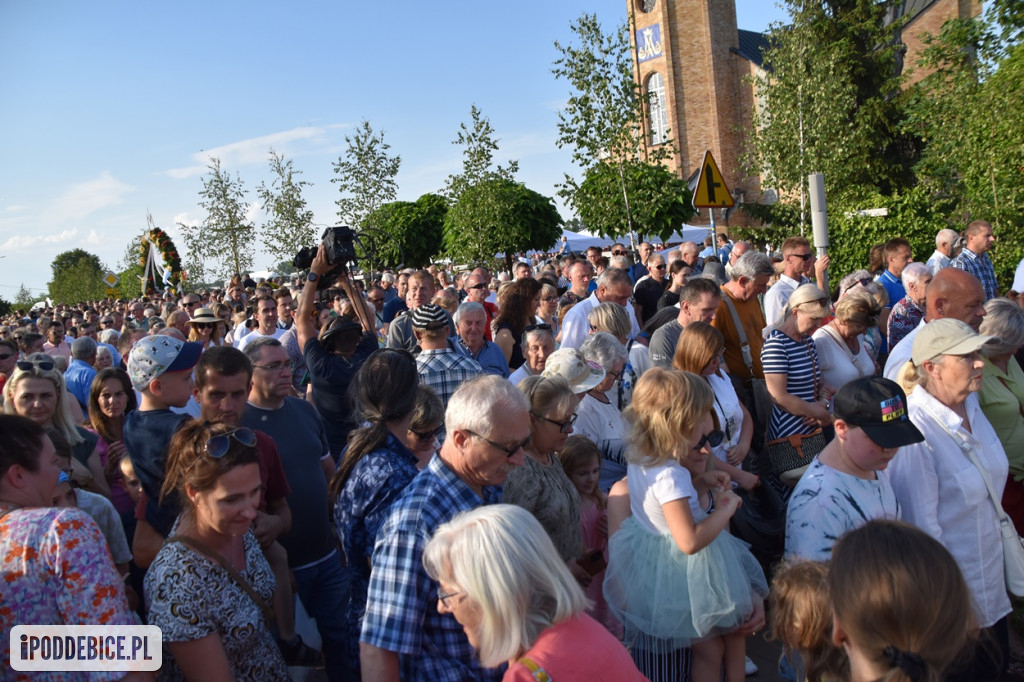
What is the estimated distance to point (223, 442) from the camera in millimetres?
2588

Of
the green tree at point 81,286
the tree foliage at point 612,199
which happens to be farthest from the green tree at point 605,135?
the green tree at point 81,286

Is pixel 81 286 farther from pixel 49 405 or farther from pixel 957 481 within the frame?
pixel 957 481

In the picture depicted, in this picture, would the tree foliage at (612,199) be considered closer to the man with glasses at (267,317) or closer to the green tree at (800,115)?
the green tree at (800,115)

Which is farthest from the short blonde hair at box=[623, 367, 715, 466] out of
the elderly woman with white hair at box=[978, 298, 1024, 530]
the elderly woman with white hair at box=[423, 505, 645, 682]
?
the elderly woman with white hair at box=[978, 298, 1024, 530]

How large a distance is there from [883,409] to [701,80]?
38328 mm

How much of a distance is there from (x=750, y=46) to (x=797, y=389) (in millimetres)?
40779

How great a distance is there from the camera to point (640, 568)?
10.2ft

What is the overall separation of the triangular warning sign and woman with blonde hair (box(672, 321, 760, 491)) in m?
4.50

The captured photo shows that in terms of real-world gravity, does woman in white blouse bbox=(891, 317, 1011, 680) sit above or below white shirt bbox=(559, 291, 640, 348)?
below

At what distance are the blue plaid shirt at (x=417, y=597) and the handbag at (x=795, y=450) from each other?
2.96m

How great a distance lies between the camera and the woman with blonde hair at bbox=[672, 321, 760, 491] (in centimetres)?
430

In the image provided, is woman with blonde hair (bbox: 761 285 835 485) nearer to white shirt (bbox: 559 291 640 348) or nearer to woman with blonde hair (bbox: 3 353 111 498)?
Answer: white shirt (bbox: 559 291 640 348)

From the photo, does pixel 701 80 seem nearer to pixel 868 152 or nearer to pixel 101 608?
pixel 868 152

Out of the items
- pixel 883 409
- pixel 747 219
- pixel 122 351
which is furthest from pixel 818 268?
pixel 747 219
